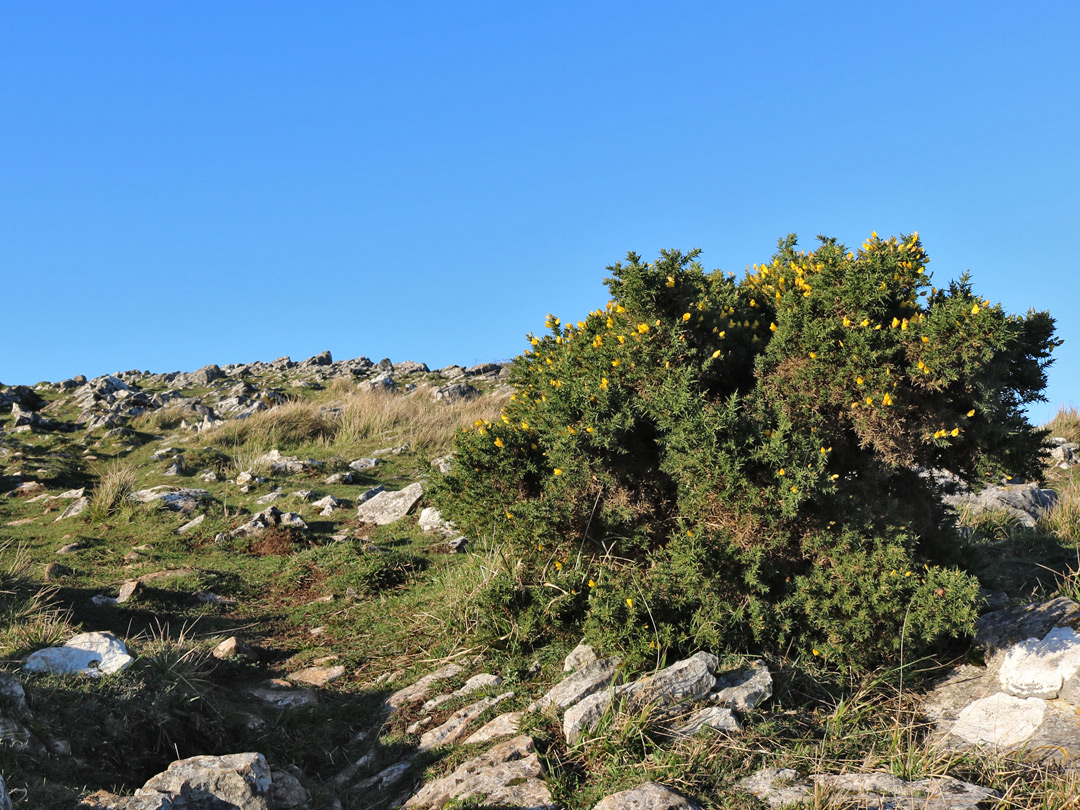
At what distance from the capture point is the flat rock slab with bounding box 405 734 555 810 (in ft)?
14.6

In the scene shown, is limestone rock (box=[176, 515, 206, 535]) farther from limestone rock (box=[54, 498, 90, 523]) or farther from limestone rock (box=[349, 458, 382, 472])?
limestone rock (box=[349, 458, 382, 472])

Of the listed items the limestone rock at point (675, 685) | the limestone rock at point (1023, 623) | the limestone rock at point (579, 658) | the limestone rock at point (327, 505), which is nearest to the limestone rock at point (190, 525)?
the limestone rock at point (327, 505)

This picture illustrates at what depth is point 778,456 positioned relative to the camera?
541 centimetres

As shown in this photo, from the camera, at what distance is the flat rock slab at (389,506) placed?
36.7ft

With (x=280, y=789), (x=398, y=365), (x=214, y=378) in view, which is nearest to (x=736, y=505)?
(x=280, y=789)

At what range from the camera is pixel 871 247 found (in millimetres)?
5945

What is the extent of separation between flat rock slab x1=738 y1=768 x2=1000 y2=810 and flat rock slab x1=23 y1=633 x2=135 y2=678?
406 centimetres

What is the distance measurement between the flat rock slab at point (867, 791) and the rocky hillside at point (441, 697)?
2cm

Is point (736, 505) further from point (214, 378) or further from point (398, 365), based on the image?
point (214, 378)

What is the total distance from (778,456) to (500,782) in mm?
2629

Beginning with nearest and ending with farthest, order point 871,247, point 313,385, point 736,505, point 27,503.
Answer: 1. point 736,505
2. point 871,247
3. point 27,503
4. point 313,385

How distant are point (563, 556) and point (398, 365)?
21.8 meters

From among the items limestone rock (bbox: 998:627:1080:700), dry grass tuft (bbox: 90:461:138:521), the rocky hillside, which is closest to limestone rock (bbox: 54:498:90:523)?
dry grass tuft (bbox: 90:461:138:521)

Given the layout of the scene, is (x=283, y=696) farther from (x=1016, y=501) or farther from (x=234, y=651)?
(x=1016, y=501)
